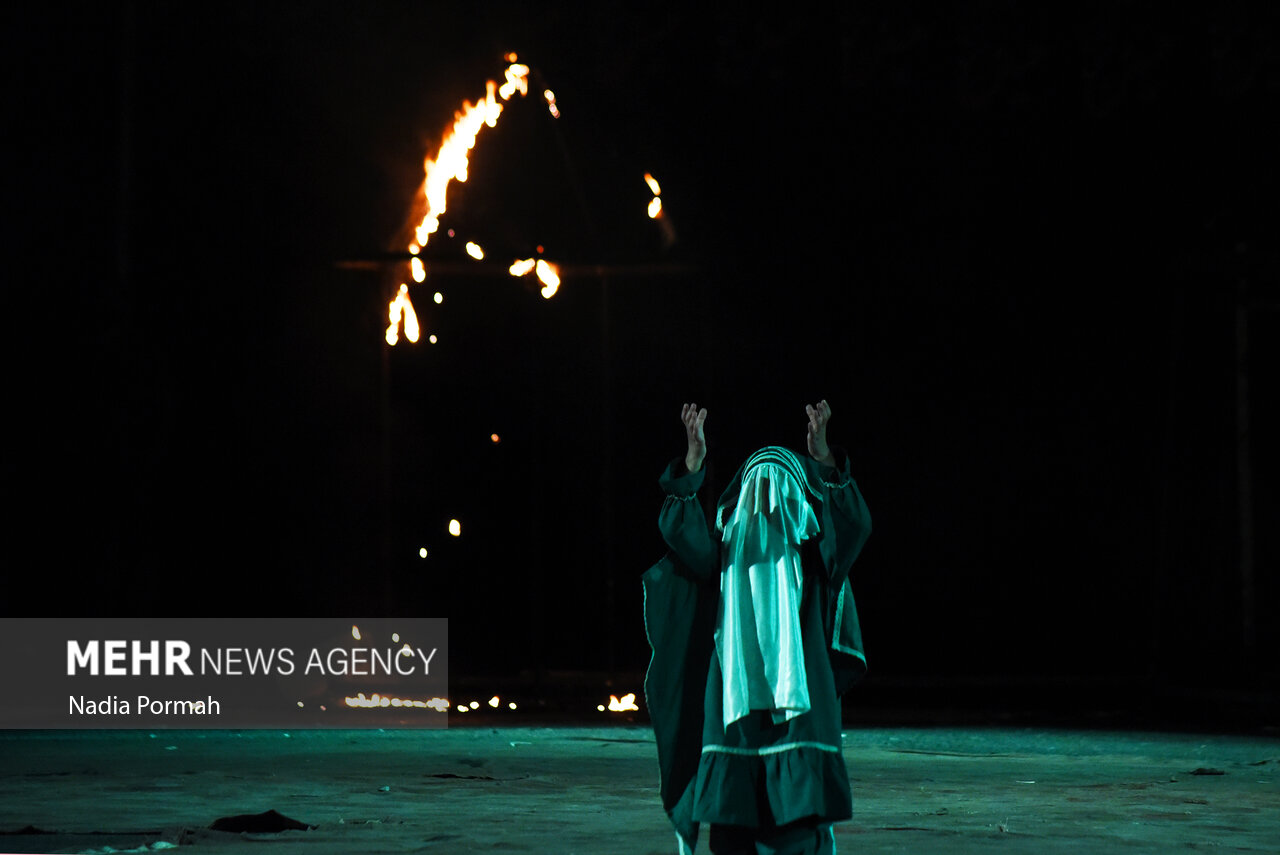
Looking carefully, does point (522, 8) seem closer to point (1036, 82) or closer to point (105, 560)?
point (1036, 82)

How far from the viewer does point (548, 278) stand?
39.7 feet

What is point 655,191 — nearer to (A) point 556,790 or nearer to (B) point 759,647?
(A) point 556,790

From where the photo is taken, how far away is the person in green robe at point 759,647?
5613mm

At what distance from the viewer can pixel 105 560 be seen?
12188 millimetres

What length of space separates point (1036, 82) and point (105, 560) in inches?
278

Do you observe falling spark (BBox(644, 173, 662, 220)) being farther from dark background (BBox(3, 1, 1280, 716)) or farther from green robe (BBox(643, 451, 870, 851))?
green robe (BBox(643, 451, 870, 851))

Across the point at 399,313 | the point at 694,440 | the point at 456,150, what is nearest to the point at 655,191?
the point at 456,150

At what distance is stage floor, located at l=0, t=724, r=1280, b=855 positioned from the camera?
645 cm

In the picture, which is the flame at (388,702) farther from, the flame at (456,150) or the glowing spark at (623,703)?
the flame at (456,150)

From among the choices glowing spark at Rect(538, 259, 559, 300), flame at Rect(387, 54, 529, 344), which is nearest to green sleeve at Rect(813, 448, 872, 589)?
glowing spark at Rect(538, 259, 559, 300)

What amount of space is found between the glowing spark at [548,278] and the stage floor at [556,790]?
2941mm

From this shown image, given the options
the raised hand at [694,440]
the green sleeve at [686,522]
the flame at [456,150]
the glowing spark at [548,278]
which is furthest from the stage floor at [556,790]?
the flame at [456,150]

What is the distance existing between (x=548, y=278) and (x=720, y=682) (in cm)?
661

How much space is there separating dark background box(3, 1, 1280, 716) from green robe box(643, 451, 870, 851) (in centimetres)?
609
